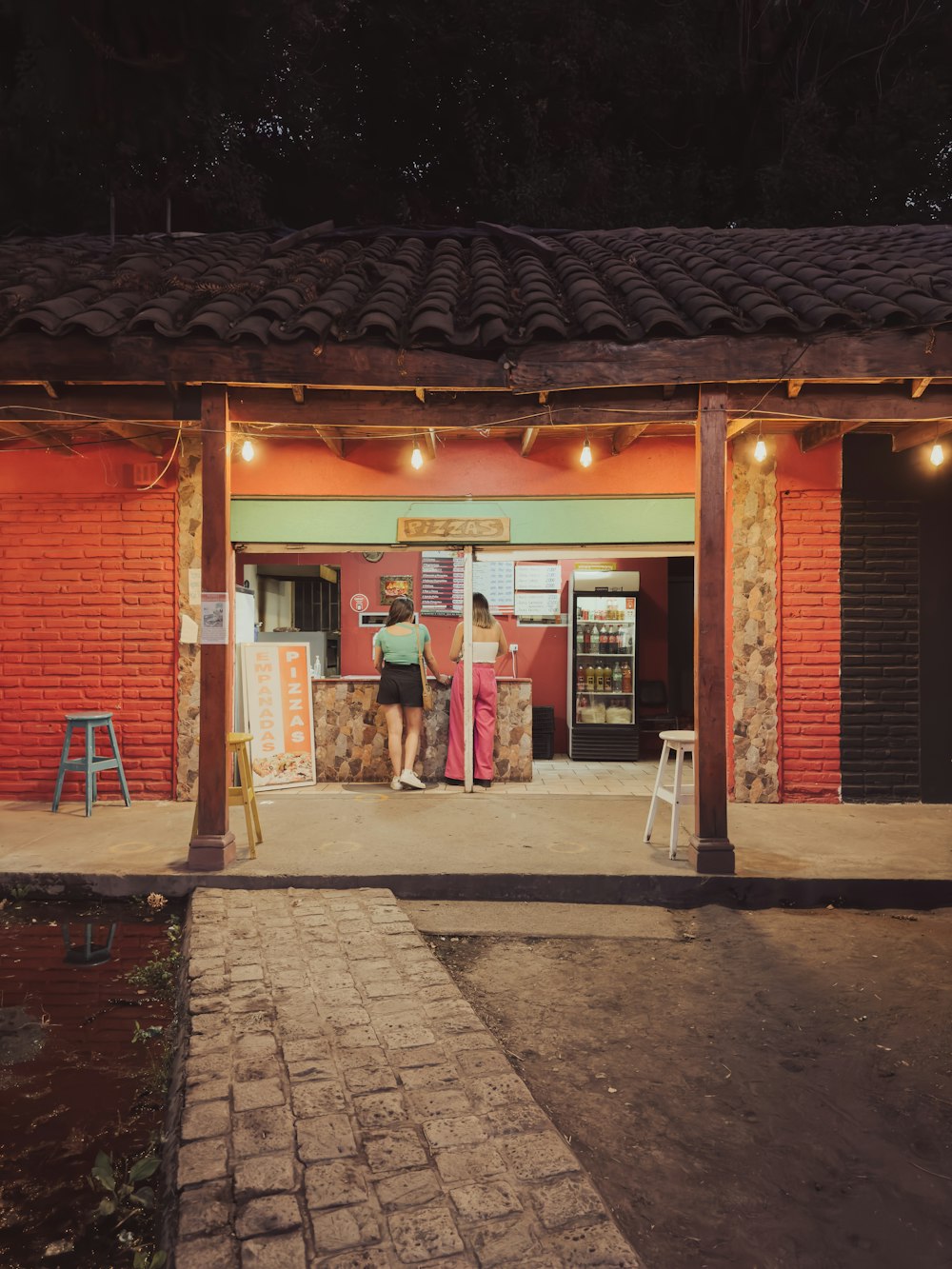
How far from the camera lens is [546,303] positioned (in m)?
5.77

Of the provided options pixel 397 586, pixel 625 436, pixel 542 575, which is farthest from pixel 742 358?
pixel 397 586

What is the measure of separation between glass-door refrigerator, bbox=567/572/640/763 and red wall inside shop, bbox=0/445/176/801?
4.76m

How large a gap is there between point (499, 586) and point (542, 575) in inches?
23.5

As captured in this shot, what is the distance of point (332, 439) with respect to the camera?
721cm

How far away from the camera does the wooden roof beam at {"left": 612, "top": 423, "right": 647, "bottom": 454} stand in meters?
6.64

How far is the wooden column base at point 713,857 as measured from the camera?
5.37m

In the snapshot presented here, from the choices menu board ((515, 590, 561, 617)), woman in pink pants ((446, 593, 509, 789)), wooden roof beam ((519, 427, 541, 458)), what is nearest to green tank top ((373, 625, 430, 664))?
woman in pink pants ((446, 593, 509, 789))

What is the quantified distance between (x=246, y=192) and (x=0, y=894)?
1271 cm

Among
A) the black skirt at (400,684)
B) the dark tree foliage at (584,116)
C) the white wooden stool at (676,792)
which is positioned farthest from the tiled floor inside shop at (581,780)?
the dark tree foliage at (584,116)

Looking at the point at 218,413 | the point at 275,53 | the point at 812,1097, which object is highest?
the point at 275,53

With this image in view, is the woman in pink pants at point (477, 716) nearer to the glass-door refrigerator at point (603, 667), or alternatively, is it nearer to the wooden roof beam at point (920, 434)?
the glass-door refrigerator at point (603, 667)

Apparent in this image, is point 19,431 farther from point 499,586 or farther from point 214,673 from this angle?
point 499,586

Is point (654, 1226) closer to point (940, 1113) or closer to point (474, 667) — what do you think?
point (940, 1113)

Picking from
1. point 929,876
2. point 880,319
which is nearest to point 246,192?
point 880,319
